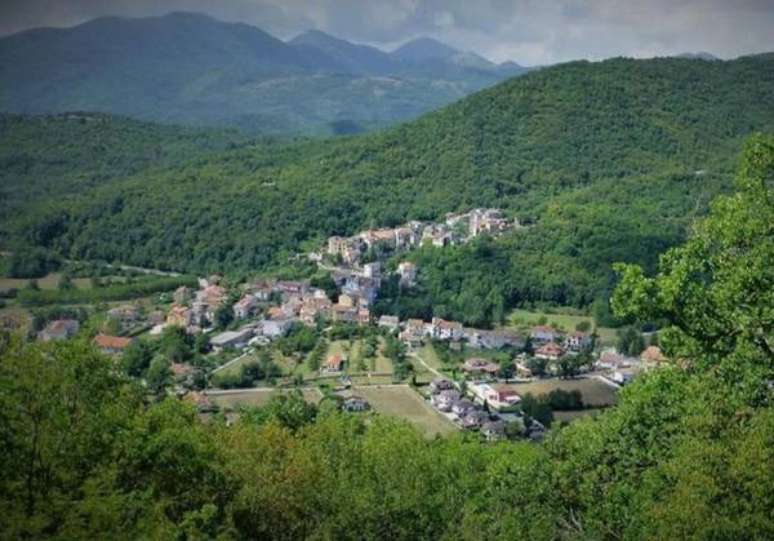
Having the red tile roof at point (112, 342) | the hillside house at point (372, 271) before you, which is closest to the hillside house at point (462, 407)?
the red tile roof at point (112, 342)

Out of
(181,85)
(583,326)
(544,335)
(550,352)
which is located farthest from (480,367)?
(181,85)

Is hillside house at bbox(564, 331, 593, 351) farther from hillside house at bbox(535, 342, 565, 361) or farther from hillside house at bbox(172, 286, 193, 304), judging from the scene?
hillside house at bbox(172, 286, 193, 304)

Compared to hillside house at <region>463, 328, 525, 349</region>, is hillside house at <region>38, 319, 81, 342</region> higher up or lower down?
higher up

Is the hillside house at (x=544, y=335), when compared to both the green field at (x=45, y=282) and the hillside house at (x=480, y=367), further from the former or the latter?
the green field at (x=45, y=282)

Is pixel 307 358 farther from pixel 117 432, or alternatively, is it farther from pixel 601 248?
pixel 117 432

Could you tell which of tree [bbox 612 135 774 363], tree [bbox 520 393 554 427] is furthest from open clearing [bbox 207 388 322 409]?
tree [bbox 612 135 774 363]

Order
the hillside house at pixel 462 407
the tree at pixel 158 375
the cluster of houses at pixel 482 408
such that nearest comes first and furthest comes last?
the cluster of houses at pixel 482 408, the hillside house at pixel 462 407, the tree at pixel 158 375
